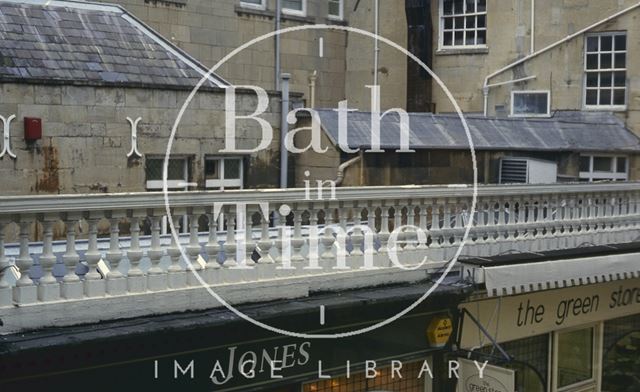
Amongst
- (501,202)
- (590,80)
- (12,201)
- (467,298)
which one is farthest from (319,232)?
(590,80)

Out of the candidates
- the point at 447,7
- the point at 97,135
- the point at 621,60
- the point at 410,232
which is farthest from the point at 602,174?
the point at 410,232

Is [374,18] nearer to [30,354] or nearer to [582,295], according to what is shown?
[582,295]

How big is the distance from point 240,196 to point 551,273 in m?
3.76

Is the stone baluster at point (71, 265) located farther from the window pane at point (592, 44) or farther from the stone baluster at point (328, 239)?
the window pane at point (592, 44)

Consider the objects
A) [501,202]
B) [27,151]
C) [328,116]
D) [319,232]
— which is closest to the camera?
[319,232]

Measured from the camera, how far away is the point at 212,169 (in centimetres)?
1442

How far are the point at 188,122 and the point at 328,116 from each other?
2.28 m

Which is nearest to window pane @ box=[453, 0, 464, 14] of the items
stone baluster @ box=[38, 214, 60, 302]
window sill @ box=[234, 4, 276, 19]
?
window sill @ box=[234, 4, 276, 19]

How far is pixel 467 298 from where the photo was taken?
370 inches

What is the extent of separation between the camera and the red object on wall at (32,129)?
12.2m

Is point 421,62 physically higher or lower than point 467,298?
higher

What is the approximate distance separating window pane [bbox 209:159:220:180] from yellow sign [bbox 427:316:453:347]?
5.98 m

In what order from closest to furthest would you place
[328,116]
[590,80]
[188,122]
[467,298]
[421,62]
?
[467,298] < [188,122] < [328,116] < [590,80] < [421,62]

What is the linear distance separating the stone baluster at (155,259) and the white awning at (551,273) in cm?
333
